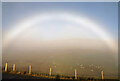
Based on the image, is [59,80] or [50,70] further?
[50,70]

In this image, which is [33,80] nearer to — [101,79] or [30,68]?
[30,68]

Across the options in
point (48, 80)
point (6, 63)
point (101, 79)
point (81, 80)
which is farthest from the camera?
point (6, 63)

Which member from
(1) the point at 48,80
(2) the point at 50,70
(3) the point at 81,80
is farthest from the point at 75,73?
(1) the point at 48,80

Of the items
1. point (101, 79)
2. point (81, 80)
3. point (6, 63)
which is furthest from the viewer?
point (6, 63)

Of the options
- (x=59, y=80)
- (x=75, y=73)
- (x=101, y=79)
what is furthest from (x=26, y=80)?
(x=101, y=79)

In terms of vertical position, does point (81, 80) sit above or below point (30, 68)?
below

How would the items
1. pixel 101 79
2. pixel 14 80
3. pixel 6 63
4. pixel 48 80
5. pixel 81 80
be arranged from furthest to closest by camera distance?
pixel 6 63 < pixel 101 79 < pixel 81 80 < pixel 48 80 < pixel 14 80

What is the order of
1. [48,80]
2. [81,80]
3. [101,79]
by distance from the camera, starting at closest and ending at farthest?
[48,80], [81,80], [101,79]

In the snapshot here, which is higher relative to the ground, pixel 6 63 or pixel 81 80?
pixel 6 63

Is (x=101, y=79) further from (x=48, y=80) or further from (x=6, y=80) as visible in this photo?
(x=6, y=80)
